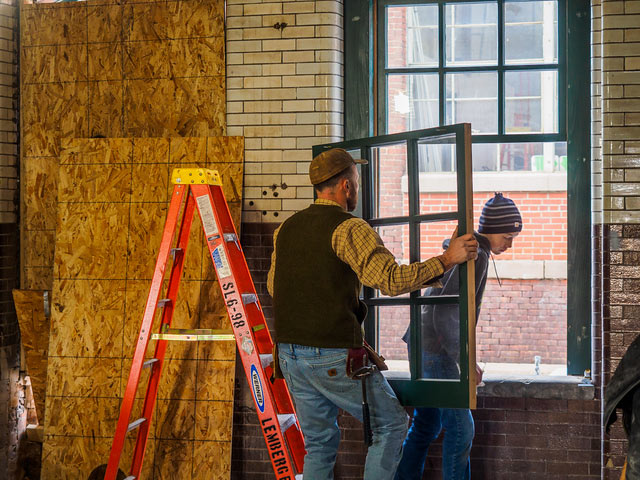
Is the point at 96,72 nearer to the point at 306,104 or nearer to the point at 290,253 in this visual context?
the point at 306,104

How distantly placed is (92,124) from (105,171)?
49 centimetres

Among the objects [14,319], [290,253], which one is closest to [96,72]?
[14,319]

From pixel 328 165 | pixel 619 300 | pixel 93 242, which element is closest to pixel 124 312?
pixel 93 242

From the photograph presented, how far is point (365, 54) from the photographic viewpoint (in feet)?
15.4

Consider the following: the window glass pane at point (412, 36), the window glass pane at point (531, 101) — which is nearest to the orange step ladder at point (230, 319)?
the window glass pane at point (412, 36)

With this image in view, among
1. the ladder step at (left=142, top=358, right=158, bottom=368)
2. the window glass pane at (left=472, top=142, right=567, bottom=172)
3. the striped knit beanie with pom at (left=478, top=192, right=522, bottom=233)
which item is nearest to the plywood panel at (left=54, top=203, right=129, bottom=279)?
the ladder step at (left=142, top=358, right=158, bottom=368)

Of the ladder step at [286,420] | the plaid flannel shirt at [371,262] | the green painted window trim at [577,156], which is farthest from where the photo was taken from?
the green painted window trim at [577,156]

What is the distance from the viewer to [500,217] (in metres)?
3.99

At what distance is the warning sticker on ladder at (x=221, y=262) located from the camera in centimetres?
382

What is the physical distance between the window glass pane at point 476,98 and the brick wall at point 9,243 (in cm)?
310

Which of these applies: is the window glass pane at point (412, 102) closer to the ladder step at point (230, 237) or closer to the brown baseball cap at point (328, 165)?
the ladder step at point (230, 237)

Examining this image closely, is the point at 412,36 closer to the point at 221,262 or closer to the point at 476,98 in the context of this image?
the point at 476,98

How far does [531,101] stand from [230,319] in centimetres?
245

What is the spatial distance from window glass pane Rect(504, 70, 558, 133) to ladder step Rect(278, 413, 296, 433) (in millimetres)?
2334
